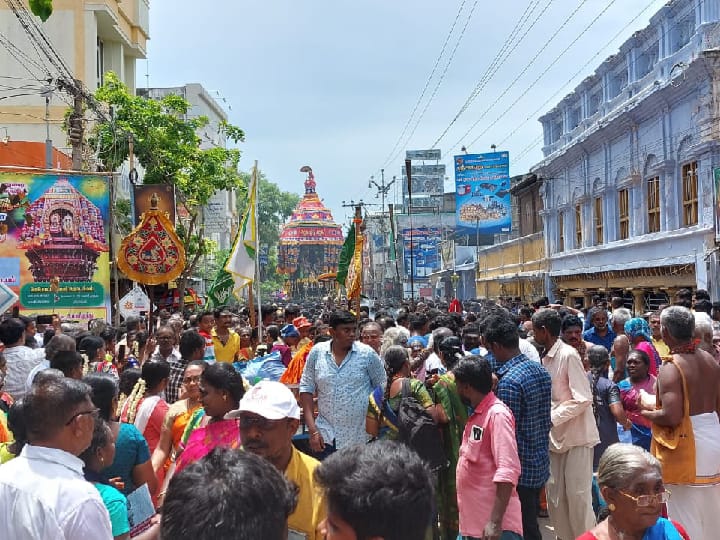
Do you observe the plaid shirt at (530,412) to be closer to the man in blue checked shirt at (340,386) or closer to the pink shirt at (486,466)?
the pink shirt at (486,466)

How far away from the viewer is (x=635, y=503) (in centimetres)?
321

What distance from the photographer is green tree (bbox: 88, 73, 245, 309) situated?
93.6 ft

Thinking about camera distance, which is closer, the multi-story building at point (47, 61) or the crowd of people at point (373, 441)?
the crowd of people at point (373, 441)

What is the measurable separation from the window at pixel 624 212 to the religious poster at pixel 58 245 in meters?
14.5

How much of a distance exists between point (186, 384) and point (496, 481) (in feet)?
6.66

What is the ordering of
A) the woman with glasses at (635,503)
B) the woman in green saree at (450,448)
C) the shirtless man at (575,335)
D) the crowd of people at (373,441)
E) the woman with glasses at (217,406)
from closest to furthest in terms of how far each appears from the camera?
the crowd of people at (373,441) → the woman with glasses at (635,503) → the woman with glasses at (217,406) → the woman in green saree at (450,448) → the shirtless man at (575,335)

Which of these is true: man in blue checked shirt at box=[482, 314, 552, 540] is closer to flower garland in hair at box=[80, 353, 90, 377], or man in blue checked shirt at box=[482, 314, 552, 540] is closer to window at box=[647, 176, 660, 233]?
flower garland in hair at box=[80, 353, 90, 377]

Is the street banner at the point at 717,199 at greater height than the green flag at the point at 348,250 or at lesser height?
greater

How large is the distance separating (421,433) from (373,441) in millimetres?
2246

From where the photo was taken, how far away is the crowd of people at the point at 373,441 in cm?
226

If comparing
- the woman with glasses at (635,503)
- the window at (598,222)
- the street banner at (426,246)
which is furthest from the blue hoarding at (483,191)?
the street banner at (426,246)

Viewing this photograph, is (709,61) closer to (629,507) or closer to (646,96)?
(646,96)

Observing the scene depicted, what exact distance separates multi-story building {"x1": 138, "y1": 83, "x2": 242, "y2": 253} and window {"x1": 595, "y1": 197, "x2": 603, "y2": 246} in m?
30.7

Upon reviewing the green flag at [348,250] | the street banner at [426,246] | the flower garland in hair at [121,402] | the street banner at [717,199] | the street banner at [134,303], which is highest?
→ the street banner at [426,246]
